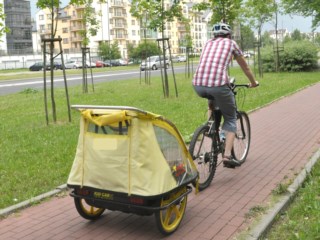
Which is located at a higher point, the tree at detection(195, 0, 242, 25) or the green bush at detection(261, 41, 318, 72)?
the tree at detection(195, 0, 242, 25)

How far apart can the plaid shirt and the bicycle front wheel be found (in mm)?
1135

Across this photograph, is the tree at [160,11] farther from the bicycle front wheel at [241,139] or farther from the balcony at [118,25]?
the balcony at [118,25]

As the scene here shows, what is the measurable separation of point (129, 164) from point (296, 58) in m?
26.3

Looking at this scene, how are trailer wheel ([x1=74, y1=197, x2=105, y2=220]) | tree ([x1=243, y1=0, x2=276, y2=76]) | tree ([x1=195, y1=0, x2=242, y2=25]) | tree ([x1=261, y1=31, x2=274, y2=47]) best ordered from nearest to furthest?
trailer wheel ([x1=74, y1=197, x2=105, y2=220])
tree ([x1=195, y1=0, x2=242, y2=25])
tree ([x1=243, y1=0, x2=276, y2=76])
tree ([x1=261, y1=31, x2=274, y2=47])

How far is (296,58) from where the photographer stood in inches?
1130

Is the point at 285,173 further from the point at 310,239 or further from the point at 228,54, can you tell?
Result: the point at 310,239

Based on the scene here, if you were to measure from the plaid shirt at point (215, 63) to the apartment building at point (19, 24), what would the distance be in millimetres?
95177

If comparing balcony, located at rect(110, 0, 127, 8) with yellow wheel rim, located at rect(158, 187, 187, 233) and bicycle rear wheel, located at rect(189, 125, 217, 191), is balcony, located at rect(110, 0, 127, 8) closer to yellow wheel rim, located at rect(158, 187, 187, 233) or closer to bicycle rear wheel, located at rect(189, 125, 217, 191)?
bicycle rear wheel, located at rect(189, 125, 217, 191)

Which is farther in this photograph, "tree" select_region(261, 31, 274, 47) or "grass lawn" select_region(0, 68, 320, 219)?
"tree" select_region(261, 31, 274, 47)

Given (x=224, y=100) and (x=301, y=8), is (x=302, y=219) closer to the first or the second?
(x=224, y=100)

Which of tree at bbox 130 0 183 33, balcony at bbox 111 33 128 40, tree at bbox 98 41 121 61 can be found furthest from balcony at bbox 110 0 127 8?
tree at bbox 130 0 183 33

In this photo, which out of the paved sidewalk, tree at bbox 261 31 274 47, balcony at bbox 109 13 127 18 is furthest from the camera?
balcony at bbox 109 13 127 18

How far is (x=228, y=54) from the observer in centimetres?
568

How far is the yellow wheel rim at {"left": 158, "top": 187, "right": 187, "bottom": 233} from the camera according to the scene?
436 cm
